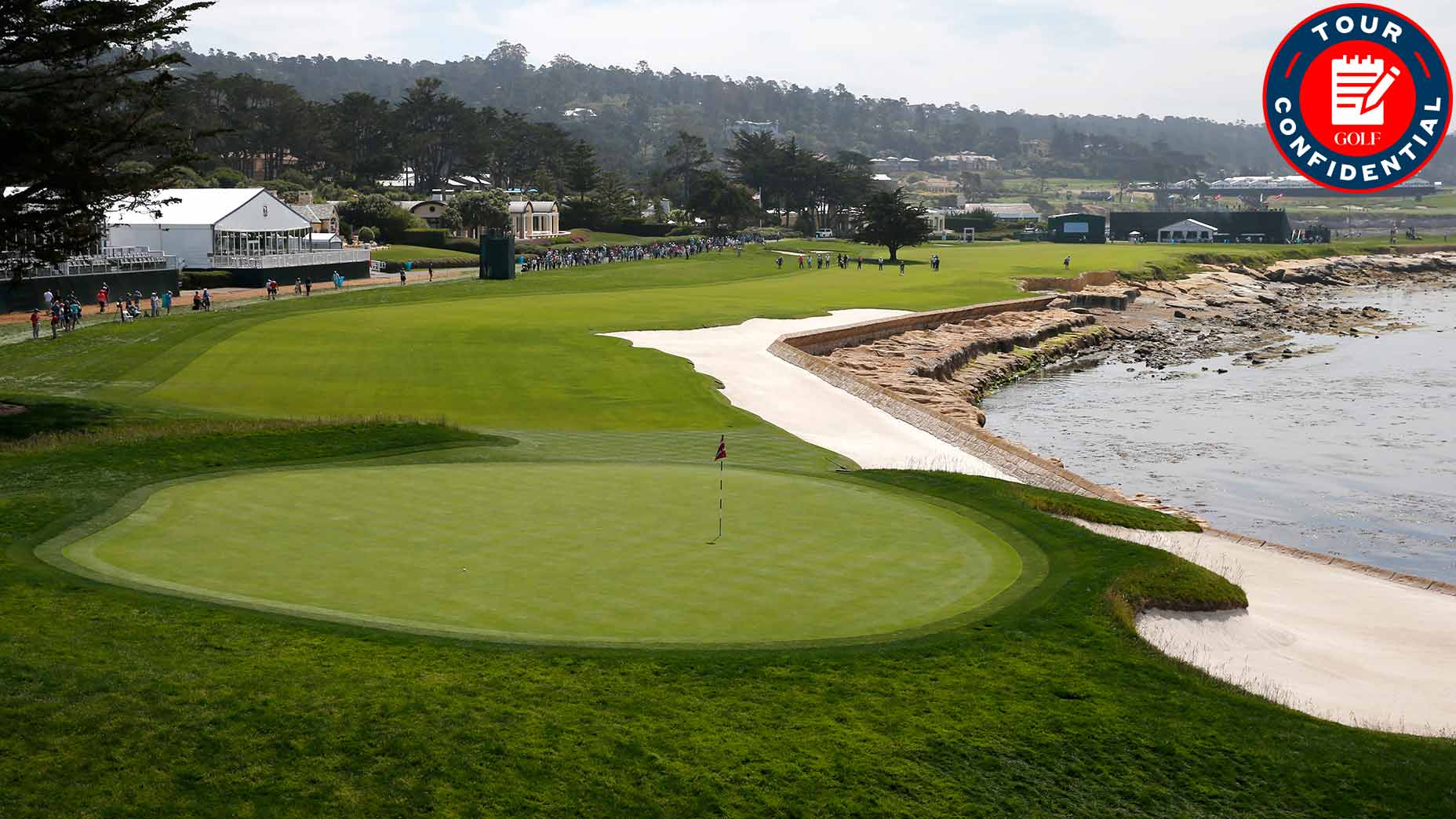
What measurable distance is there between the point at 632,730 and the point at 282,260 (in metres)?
80.7

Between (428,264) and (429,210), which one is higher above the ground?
(429,210)

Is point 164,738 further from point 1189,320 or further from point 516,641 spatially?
point 1189,320

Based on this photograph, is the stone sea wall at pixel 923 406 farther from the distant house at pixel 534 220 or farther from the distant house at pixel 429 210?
the distant house at pixel 429 210

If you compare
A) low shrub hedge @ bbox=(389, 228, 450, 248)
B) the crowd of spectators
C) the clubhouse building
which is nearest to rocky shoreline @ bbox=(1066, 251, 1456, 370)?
the crowd of spectators

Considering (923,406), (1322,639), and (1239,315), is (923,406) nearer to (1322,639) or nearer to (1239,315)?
(1322,639)

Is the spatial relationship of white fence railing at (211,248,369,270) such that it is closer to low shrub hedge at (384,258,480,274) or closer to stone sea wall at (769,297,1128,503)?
low shrub hedge at (384,258,480,274)

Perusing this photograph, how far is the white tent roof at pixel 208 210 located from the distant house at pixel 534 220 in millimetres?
42755

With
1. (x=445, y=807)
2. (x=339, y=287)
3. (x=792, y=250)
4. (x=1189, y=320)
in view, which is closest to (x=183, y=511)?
(x=445, y=807)

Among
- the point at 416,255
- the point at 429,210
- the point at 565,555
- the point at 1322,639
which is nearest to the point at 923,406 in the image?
the point at 1322,639

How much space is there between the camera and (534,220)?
139 metres

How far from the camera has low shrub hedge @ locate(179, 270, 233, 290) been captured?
80.9 metres

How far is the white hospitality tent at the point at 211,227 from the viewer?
83.8 m

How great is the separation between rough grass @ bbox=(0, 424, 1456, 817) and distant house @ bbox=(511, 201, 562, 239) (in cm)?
12116

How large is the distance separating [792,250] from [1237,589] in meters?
126
